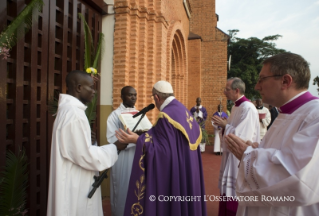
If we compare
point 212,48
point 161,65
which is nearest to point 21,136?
point 161,65

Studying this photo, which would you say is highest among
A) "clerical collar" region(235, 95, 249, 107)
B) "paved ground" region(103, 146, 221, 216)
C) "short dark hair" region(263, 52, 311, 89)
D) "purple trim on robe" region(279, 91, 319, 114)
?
"short dark hair" region(263, 52, 311, 89)

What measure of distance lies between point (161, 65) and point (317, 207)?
484cm

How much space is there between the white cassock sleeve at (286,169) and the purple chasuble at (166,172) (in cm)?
93

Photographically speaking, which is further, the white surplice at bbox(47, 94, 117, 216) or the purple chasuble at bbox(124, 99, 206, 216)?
the purple chasuble at bbox(124, 99, 206, 216)

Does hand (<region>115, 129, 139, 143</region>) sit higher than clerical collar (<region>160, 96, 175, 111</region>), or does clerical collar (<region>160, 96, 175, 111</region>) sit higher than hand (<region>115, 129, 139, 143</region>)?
clerical collar (<region>160, 96, 175, 111</region>)

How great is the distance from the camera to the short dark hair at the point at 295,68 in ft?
5.36

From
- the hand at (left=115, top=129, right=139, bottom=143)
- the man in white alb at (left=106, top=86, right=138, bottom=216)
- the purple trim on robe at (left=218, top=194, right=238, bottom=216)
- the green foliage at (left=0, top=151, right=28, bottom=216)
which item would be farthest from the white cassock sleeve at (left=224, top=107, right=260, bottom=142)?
the green foliage at (left=0, top=151, right=28, bottom=216)

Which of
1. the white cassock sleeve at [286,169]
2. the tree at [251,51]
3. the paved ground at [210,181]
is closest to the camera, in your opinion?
the white cassock sleeve at [286,169]

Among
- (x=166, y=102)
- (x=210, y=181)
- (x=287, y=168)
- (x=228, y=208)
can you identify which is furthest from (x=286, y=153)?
(x=210, y=181)

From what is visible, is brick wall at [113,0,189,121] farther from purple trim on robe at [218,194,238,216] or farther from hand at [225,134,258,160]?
hand at [225,134,258,160]

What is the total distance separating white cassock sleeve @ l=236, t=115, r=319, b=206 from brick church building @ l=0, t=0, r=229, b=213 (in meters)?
2.76

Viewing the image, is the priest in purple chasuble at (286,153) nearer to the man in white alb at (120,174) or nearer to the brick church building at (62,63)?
the man in white alb at (120,174)

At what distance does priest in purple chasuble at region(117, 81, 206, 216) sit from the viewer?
2482mm

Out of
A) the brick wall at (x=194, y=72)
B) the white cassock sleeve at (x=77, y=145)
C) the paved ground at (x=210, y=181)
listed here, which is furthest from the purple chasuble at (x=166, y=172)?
the brick wall at (x=194, y=72)
